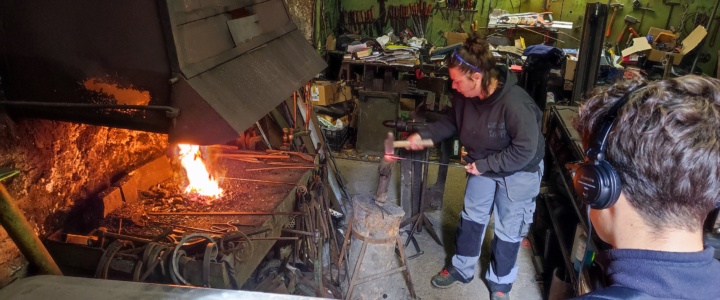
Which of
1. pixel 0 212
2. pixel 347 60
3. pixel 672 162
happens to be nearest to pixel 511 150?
pixel 672 162

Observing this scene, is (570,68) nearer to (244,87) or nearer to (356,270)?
(356,270)

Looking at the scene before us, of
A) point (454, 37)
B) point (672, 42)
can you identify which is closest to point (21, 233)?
point (454, 37)

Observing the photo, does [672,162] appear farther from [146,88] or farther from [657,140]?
[146,88]

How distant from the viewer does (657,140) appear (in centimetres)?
104

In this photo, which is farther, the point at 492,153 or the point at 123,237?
the point at 492,153

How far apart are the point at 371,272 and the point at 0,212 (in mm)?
2298

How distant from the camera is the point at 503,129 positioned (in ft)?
9.49

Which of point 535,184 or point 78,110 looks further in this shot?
point 535,184

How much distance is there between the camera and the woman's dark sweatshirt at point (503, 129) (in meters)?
2.76

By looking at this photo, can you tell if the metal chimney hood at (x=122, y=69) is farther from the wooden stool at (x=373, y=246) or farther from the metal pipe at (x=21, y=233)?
the wooden stool at (x=373, y=246)

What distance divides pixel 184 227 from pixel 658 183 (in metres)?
2.51

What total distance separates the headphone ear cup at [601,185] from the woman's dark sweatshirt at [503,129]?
162 cm

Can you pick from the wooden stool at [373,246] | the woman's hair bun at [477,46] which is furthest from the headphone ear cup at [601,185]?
the wooden stool at [373,246]

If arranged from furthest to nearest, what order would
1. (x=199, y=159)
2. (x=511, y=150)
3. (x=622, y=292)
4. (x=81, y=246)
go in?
(x=199, y=159), (x=511, y=150), (x=81, y=246), (x=622, y=292)
